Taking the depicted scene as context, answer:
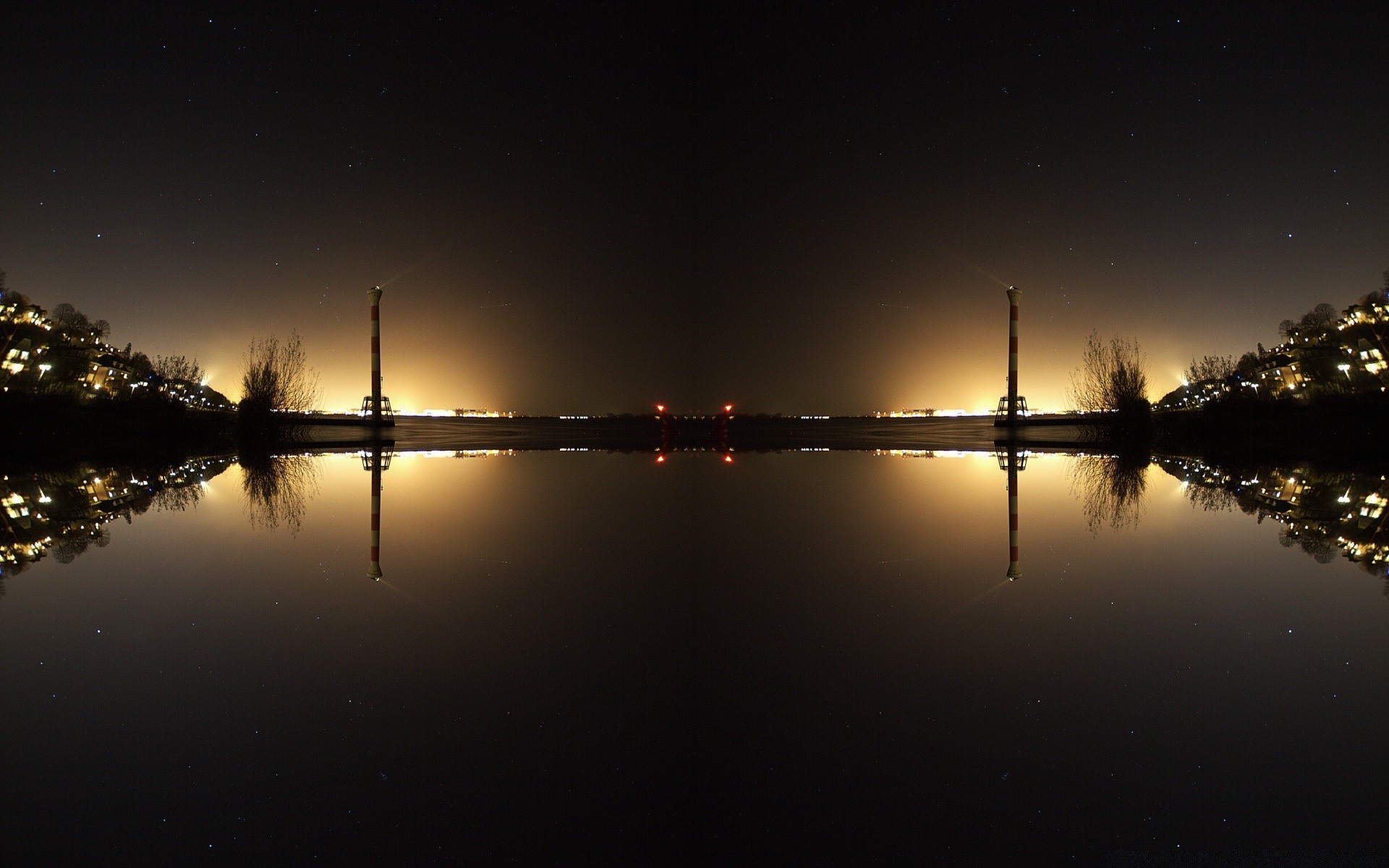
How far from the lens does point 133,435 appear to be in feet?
37.4

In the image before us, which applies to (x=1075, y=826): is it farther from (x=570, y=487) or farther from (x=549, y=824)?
(x=570, y=487)

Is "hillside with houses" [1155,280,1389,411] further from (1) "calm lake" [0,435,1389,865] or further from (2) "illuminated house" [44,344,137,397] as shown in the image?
(2) "illuminated house" [44,344,137,397]

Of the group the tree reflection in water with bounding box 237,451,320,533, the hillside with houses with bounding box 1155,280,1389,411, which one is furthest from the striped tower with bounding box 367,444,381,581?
the hillside with houses with bounding box 1155,280,1389,411

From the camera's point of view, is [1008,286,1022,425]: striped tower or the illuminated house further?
[1008,286,1022,425]: striped tower

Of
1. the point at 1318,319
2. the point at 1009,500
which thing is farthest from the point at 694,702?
the point at 1318,319

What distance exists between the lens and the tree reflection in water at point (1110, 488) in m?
3.51

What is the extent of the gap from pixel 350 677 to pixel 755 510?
245 centimetres

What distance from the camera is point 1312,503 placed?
386 centimetres

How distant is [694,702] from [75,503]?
3.82 metres

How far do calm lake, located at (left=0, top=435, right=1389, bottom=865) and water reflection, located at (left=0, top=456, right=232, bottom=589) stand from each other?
10cm

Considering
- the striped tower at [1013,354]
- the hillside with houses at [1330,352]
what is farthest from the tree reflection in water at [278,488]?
the striped tower at [1013,354]

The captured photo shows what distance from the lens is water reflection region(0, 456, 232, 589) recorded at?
2.70 metres

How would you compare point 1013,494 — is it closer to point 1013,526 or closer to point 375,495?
point 1013,526

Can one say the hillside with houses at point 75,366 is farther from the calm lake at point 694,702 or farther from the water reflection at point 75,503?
the calm lake at point 694,702
